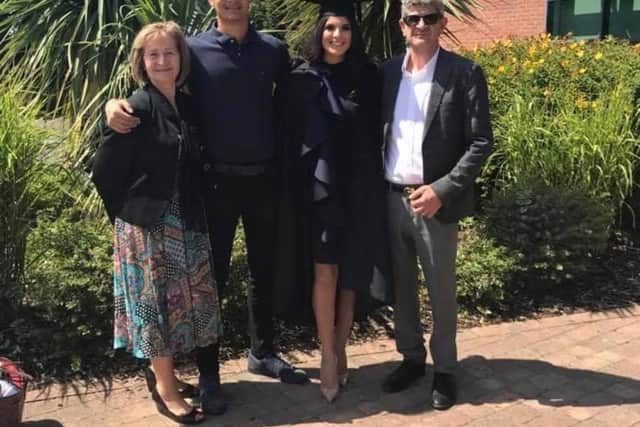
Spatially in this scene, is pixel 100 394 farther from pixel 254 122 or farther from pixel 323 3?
pixel 323 3

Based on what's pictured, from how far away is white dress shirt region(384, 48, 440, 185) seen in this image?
324 cm

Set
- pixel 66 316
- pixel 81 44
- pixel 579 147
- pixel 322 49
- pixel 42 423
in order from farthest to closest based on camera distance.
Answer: pixel 579 147, pixel 81 44, pixel 66 316, pixel 42 423, pixel 322 49

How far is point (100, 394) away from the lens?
364 cm

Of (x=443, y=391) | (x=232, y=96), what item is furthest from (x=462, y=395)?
(x=232, y=96)

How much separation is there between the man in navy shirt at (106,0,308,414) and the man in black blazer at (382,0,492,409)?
0.57m

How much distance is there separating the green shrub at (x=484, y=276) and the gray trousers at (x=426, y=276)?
1.08 m

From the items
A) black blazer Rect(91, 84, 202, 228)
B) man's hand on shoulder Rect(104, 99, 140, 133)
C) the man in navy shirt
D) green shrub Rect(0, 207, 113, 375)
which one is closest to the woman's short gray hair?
the man in navy shirt

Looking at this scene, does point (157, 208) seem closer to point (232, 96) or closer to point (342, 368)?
point (232, 96)

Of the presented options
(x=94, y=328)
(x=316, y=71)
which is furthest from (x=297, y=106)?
(x=94, y=328)

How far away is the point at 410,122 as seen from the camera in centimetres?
326

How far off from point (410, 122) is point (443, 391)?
4.36ft

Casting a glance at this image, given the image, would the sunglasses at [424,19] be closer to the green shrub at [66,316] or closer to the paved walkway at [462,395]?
the paved walkway at [462,395]

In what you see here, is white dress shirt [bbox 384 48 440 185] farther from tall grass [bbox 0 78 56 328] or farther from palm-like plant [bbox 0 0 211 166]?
palm-like plant [bbox 0 0 211 166]

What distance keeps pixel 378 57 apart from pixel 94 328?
402cm
